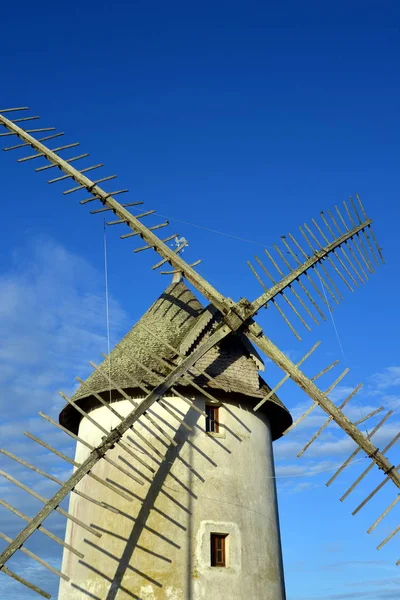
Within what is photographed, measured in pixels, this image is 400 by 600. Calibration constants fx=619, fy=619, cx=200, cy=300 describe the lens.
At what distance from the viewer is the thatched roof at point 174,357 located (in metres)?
14.7

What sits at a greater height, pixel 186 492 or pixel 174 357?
pixel 174 357

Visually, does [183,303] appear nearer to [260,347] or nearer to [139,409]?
[260,347]

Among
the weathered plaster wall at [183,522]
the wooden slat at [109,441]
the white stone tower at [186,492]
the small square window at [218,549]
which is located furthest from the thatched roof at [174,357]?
the small square window at [218,549]

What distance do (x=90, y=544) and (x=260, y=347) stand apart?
5844 millimetres

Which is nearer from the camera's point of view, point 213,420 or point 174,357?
point 213,420

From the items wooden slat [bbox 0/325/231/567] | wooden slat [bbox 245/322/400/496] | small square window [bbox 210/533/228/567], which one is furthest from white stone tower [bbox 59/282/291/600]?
wooden slat [bbox 245/322/400/496]

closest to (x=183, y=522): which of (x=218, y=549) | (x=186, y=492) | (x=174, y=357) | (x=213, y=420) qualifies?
(x=186, y=492)

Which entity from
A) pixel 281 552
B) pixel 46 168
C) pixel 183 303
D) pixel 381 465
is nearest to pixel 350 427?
Result: pixel 381 465

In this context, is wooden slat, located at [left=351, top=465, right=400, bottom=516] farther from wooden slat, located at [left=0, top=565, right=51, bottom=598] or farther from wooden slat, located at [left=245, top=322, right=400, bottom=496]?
wooden slat, located at [left=0, top=565, right=51, bottom=598]

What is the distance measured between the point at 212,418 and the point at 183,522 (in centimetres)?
257

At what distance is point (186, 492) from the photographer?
13555 millimetres

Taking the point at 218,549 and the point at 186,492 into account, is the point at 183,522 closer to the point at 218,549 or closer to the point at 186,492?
the point at 186,492

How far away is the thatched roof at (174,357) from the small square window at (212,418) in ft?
1.65

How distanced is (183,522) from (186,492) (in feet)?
2.07
